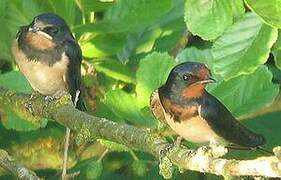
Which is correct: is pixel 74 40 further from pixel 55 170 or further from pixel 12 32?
pixel 55 170

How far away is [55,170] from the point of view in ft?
13.4

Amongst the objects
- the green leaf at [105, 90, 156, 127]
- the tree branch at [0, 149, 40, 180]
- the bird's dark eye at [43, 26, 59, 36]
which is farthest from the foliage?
the tree branch at [0, 149, 40, 180]

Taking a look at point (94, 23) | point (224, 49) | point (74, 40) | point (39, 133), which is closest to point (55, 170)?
point (39, 133)

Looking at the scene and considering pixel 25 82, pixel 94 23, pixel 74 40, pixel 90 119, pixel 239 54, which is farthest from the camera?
pixel 25 82

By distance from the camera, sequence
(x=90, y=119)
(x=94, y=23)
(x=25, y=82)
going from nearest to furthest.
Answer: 1. (x=90, y=119)
2. (x=94, y=23)
3. (x=25, y=82)

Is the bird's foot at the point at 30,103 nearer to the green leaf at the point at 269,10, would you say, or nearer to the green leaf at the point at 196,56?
the green leaf at the point at 196,56

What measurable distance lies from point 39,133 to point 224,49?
2.19 metres

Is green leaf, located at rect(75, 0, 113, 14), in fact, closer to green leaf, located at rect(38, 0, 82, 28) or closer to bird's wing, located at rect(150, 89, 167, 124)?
green leaf, located at rect(38, 0, 82, 28)

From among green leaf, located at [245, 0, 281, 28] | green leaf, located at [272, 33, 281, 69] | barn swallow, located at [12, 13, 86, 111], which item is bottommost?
barn swallow, located at [12, 13, 86, 111]

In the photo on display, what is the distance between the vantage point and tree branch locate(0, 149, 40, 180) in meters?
2.78

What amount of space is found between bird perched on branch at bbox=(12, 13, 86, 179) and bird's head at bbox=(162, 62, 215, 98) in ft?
1.76

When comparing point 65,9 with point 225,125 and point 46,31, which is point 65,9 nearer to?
point 46,31

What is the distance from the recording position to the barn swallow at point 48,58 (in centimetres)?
348

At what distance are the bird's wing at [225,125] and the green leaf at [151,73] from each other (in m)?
0.19
